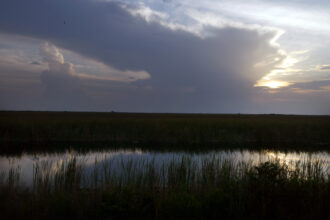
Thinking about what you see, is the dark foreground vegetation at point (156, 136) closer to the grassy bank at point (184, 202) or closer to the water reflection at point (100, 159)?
the water reflection at point (100, 159)

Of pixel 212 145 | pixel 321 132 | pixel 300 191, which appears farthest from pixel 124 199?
pixel 321 132

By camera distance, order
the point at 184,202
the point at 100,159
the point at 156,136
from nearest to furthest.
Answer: the point at 184,202
the point at 100,159
the point at 156,136

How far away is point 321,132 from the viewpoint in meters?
19.2

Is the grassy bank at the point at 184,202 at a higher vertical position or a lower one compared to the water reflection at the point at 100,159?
higher

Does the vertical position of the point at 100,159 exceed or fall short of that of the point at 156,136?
it falls short

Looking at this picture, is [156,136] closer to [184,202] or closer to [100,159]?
[100,159]

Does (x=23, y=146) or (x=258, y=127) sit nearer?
(x=23, y=146)

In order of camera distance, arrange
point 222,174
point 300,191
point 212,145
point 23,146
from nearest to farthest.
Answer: point 300,191 → point 222,174 → point 23,146 → point 212,145

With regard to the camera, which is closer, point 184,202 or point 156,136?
point 184,202

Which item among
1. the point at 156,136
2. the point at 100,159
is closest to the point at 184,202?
the point at 100,159

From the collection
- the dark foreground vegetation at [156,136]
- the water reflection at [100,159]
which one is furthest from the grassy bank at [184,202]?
the dark foreground vegetation at [156,136]

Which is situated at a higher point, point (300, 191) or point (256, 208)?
point (300, 191)

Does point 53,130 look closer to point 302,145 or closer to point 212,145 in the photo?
point 212,145

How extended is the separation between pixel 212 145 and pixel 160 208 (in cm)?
1241
